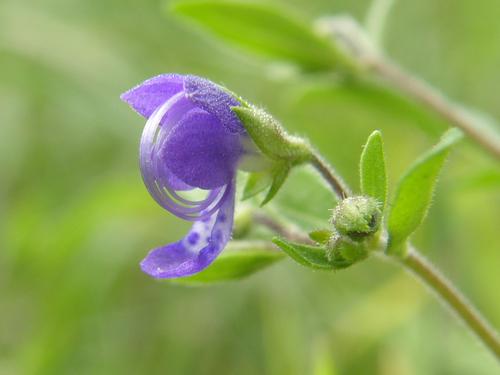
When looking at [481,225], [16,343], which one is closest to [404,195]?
[481,225]

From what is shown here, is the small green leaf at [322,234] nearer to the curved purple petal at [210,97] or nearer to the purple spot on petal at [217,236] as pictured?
the purple spot on petal at [217,236]

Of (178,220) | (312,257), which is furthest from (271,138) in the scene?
(178,220)

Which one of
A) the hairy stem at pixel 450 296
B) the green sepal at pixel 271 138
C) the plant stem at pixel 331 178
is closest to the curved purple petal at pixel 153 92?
the green sepal at pixel 271 138

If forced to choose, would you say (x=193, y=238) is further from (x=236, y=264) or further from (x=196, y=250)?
(x=236, y=264)

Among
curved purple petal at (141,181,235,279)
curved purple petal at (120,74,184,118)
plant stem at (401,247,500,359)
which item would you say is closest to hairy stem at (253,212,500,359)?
plant stem at (401,247,500,359)

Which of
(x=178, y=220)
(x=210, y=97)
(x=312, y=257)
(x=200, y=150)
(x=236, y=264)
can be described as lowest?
Answer: (x=312, y=257)

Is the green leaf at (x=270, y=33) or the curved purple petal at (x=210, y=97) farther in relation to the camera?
the green leaf at (x=270, y=33)
